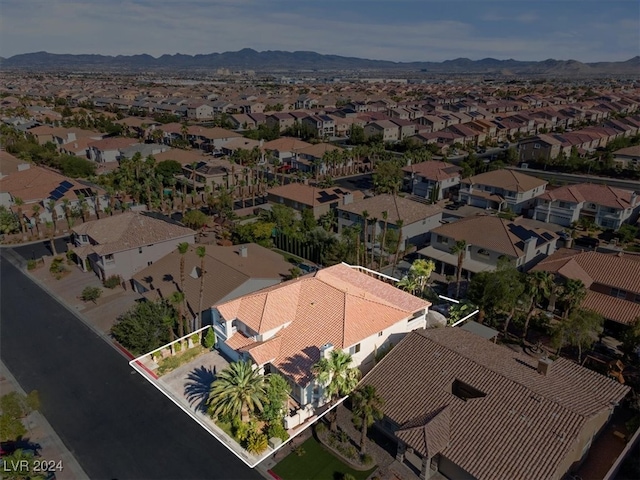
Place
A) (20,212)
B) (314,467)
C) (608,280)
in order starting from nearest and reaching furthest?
1. (314,467)
2. (608,280)
3. (20,212)

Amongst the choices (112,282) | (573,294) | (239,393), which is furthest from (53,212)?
(573,294)

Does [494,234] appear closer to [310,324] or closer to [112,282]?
[310,324]

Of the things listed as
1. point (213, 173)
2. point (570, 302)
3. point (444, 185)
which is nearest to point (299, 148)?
point (213, 173)

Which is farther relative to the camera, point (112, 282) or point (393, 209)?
point (393, 209)

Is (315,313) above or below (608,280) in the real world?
below

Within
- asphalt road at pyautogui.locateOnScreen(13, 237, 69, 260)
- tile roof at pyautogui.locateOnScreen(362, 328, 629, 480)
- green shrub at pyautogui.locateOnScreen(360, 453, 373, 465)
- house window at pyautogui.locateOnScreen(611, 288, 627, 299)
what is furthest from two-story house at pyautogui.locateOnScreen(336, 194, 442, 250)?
asphalt road at pyautogui.locateOnScreen(13, 237, 69, 260)

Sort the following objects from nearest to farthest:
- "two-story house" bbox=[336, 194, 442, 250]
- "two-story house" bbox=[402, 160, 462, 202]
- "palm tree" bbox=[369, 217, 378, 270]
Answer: "palm tree" bbox=[369, 217, 378, 270] → "two-story house" bbox=[336, 194, 442, 250] → "two-story house" bbox=[402, 160, 462, 202]
